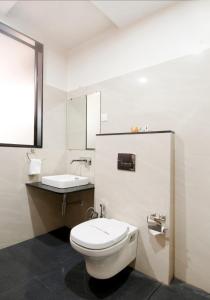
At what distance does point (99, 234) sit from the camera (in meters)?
1.47

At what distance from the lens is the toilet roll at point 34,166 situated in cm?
220

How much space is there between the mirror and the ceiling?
2.51 ft

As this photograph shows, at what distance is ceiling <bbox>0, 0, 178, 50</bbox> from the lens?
179 cm

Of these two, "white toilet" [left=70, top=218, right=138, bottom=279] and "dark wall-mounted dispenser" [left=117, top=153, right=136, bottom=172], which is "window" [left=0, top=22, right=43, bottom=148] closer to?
"dark wall-mounted dispenser" [left=117, top=153, right=136, bottom=172]

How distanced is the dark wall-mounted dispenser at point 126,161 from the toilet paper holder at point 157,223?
1.50 feet

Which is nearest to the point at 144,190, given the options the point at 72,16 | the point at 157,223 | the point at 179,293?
the point at 157,223

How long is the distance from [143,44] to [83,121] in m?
1.14

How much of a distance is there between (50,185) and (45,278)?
882 millimetres

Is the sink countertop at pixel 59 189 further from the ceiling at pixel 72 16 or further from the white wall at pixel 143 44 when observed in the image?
the ceiling at pixel 72 16

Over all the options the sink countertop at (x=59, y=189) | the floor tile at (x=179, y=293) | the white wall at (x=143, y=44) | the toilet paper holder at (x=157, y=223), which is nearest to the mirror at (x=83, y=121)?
the white wall at (x=143, y=44)

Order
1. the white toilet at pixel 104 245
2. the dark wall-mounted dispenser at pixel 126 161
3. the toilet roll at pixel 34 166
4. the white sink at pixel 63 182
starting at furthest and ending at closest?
1. the toilet roll at pixel 34 166
2. the white sink at pixel 63 182
3. the dark wall-mounted dispenser at pixel 126 161
4. the white toilet at pixel 104 245

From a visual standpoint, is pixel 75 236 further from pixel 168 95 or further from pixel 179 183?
pixel 168 95

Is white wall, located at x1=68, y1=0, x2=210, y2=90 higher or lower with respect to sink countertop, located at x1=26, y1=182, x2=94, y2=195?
higher

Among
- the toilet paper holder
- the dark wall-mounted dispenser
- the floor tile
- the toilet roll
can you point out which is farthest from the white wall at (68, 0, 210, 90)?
the floor tile
